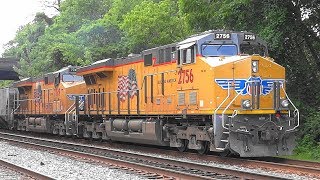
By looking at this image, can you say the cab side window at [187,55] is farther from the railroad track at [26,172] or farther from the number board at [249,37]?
the railroad track at [26,172]

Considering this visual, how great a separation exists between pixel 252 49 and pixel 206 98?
219 centimetres

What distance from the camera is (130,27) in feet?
96.4

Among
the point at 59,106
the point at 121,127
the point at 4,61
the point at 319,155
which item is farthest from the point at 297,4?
the point at 4,61

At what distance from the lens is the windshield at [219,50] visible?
1287cm

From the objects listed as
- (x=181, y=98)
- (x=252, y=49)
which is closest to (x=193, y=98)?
(x=181, y=98)

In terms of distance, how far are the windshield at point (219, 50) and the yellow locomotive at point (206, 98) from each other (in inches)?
1.1

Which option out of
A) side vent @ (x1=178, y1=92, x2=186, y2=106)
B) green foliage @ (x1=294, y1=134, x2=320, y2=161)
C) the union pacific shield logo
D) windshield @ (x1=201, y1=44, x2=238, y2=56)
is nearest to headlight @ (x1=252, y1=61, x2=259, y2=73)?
the union pacific shield logo

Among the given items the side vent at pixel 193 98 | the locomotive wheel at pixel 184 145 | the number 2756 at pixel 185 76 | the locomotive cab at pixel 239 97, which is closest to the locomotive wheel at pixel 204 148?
the locomotive cab at pixel 239 97

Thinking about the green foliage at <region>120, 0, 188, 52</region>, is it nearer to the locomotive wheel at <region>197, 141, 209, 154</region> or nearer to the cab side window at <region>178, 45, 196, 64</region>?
the cab side window at <region>178, 45, 196, 64</region>

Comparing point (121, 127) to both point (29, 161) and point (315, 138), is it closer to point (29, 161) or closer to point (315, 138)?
point (29, 161)

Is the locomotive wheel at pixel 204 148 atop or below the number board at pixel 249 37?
below

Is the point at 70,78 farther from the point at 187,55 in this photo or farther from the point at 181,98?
the point at 187,55

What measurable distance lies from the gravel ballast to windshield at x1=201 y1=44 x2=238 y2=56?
13.7 feet

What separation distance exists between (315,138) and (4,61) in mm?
41130
